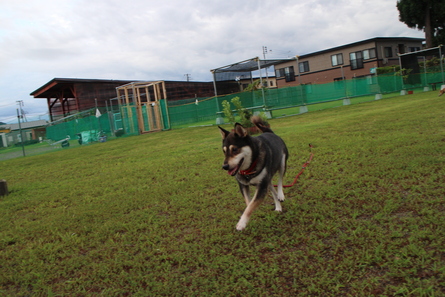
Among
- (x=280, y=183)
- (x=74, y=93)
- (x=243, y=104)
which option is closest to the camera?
(x=280, y=183)

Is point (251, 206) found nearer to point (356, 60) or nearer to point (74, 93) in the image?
point (74, 93)

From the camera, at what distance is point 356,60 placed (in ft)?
153

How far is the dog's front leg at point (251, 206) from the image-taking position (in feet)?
11.4

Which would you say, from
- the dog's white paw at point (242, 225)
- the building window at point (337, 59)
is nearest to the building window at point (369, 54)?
the building window at point (337, 59)

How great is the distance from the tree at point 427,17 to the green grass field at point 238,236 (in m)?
40.5

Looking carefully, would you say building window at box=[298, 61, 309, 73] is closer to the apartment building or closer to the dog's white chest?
the apartment building

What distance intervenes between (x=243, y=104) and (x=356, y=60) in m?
32.3

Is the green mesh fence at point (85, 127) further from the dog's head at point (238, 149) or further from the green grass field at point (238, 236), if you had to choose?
the dog's head at point (238, 149)

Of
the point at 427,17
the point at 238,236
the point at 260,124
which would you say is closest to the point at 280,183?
the point at 260,124

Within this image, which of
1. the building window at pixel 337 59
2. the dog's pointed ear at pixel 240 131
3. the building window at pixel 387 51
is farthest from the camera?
the building window at pixel 337 59

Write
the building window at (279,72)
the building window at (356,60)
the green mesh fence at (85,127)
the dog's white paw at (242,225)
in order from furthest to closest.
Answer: the building window at (279,72), the building window at (356,60), the green mesh fence at (85,127), the dog's white paw at (242,225)

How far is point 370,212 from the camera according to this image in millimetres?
3629

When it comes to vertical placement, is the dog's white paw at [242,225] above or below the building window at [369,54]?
below

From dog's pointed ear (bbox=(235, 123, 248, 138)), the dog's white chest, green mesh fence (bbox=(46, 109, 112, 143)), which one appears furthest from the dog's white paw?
green mesh fence (bbox=(46, 109, 112, 143))
